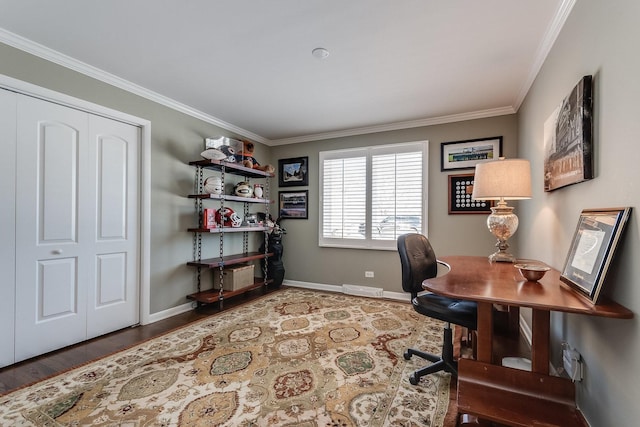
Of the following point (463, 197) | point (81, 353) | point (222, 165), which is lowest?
point (81, 353)

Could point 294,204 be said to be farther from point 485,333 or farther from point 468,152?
point 485,333

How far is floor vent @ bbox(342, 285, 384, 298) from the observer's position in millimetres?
4164

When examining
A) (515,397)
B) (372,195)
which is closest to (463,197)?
(372,195)

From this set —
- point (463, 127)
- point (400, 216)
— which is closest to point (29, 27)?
point (400, 216)

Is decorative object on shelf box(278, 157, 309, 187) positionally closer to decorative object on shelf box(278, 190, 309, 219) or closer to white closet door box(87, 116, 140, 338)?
decorative object on shelf box(278, 190, 309, 219)

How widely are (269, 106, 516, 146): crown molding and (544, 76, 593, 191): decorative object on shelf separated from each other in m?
1.58

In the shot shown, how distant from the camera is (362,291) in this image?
4.26 meters

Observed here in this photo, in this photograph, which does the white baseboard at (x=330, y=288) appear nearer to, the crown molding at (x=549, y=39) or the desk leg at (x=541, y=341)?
the desk leg at (x=541, y=341)

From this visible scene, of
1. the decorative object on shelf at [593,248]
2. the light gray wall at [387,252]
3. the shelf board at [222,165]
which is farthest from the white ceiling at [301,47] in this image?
the decorative object on shelf at [593,248]

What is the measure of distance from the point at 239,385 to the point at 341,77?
2.73m

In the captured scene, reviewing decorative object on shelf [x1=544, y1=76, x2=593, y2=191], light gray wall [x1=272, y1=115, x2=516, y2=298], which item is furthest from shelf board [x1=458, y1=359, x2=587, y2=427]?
light gray wall [x1=272, y1=115, x2=516, y2=298]

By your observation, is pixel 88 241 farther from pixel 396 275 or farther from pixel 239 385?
pixel 396 275

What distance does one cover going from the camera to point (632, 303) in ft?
3.55

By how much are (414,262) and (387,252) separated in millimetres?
1958
